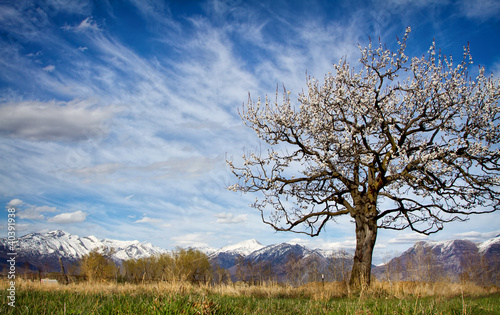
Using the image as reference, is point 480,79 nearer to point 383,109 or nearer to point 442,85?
point 442,85

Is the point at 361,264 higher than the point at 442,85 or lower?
lower

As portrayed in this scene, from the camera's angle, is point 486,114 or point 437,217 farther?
point 437,217

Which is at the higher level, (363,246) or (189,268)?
(363,246)

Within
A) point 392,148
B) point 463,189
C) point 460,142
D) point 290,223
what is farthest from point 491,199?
point 290,223

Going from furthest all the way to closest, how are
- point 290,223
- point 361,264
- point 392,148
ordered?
point 290,223 → point 392,148 → point 361,264

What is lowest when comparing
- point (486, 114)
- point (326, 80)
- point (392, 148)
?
point (392, 148)

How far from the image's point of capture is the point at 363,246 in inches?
585

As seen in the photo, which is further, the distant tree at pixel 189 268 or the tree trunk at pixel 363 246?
the tree trunk at pixel 363 246

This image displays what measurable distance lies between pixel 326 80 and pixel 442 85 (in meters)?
5.62

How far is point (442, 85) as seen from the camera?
48.7 feet

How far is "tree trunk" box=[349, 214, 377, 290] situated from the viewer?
14320mm

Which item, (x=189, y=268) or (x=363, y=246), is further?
(x=363, y=246)

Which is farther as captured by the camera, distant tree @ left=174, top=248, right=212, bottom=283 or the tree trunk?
the tree trunk

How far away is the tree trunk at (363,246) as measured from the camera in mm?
14320
